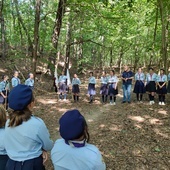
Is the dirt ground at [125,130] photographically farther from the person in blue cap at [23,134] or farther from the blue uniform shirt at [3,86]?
the person in blue cap at [23,134]

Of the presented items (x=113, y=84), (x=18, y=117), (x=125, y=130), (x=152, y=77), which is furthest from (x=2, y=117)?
(x=152, y=77)

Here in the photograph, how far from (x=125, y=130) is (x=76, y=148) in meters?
6.25

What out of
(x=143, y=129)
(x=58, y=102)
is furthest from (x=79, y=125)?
(x=58, y=102)

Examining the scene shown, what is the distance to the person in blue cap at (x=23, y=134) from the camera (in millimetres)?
2713

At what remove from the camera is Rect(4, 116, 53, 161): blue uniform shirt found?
2.71m

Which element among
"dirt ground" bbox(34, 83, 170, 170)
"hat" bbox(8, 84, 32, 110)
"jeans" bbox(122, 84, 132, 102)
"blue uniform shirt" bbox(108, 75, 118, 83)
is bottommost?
"dirt ground" bbox(34, 83, 170, 170)

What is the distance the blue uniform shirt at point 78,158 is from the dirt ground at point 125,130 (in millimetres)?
3808

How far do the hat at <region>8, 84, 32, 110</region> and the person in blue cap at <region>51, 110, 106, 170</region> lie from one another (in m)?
0.80

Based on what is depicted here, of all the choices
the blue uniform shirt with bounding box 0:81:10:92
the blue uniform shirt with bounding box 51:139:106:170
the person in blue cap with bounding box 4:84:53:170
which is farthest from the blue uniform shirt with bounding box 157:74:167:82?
the blue uniform shirt with bounding box 51:139:106:170

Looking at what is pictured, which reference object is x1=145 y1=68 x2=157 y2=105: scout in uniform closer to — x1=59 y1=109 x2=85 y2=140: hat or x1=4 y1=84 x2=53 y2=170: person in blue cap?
x1=4 y1=84 x2=53 y2=170: person in blue cap

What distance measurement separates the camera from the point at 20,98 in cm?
271

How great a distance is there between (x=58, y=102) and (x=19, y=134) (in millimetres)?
10101

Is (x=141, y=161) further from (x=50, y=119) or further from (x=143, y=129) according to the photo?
(x=50, y=119)

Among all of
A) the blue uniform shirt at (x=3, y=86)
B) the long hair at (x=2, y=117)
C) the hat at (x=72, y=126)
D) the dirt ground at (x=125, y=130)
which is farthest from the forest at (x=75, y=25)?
the hat at (x=72, y=126)
